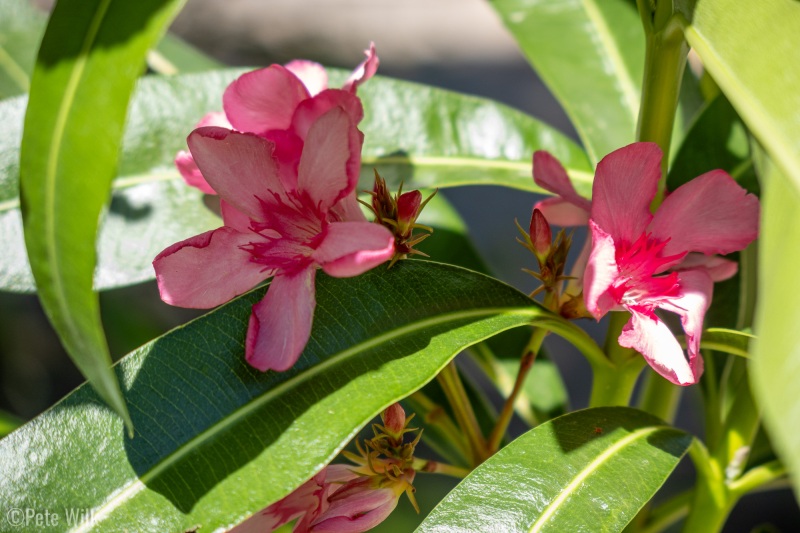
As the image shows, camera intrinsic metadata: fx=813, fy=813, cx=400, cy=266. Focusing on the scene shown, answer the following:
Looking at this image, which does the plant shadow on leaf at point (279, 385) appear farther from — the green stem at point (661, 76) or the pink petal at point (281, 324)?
the green stem at point (661, 76)

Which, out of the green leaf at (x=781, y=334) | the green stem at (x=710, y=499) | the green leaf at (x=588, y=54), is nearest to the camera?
the green leaf at (x=781, y=334)

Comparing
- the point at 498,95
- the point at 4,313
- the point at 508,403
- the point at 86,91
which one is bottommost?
the point at 4,313

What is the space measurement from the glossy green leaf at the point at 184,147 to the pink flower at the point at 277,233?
17 cm

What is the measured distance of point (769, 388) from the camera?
30 centimetres

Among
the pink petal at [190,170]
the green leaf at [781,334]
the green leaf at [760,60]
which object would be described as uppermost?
the green leaf at [760,60]

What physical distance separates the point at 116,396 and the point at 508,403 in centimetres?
39

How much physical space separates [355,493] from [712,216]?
323 mm

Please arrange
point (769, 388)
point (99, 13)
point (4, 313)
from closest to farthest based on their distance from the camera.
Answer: point (769, 388) < point (99, 13) < point (4, 313)

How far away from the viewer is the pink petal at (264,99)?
567 mm

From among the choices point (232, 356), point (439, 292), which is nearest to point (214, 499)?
point (232, 356)

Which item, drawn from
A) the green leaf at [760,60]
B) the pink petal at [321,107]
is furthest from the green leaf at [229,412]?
the green leaf at [760,60]

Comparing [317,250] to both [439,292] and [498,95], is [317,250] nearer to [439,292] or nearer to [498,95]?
[439,292]

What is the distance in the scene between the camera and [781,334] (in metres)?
0.31

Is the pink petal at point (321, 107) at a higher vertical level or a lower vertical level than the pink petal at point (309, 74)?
higher
